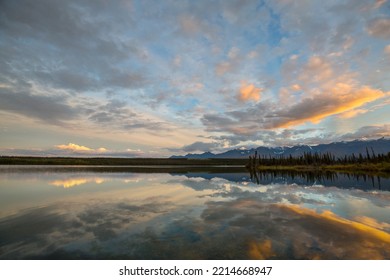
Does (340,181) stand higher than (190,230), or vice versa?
(340,181)

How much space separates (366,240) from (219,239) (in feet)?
24.4

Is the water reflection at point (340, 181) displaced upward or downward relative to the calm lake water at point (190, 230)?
upward

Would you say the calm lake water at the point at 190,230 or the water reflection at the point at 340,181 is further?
the water reflection at the point at 340,181

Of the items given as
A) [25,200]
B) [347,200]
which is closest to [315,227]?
[347,200]

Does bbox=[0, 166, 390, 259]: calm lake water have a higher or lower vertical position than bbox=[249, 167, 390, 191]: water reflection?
lower

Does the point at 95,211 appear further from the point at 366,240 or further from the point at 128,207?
the point at 366,240

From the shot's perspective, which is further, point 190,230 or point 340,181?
point 340,181

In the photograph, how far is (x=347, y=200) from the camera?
25.0 meters

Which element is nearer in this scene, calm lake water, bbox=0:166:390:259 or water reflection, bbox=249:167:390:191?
calm lake water, bbox=0:166:390:259

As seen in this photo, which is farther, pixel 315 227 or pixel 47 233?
pixel 315 227
